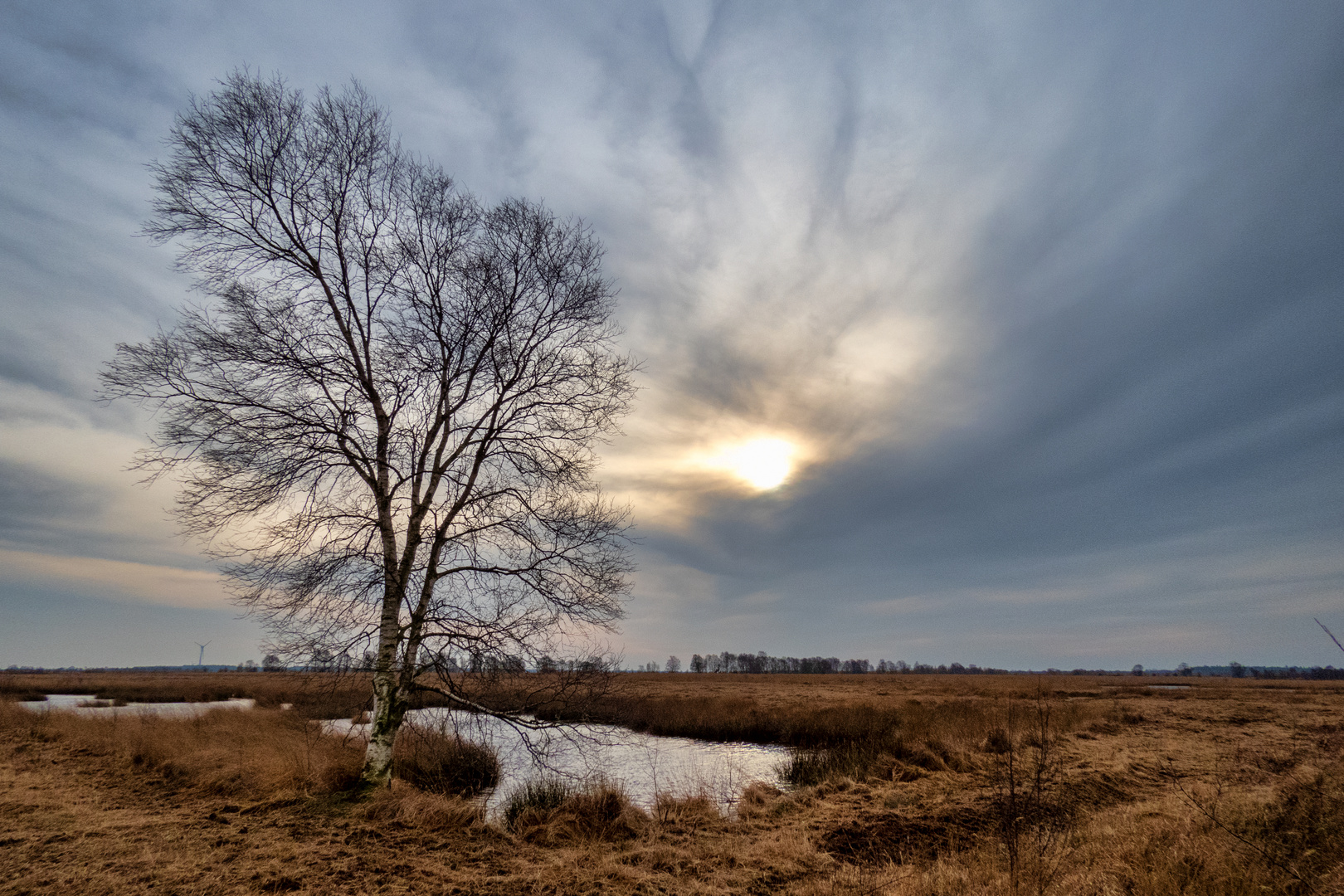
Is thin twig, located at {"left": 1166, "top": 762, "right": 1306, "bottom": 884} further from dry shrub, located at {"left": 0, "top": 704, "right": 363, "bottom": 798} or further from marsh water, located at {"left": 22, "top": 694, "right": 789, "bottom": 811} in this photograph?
dry shrub, located at {"left": 0, "top": 704, "right": 363, "bottom": 798}

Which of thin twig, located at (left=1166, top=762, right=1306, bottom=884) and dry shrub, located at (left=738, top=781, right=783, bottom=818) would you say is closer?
thin twig, located at (left=1166, top=762, right=1306, bottom=884)

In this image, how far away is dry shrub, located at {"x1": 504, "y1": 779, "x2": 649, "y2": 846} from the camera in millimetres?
8078

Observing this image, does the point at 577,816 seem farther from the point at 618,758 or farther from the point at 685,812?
the point at 618,758

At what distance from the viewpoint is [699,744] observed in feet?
74.2

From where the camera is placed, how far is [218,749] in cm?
1062

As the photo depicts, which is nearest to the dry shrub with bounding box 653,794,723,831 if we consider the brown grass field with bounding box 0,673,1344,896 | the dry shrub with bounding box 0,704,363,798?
the brown grass field with bounding box 0,673,1344,896

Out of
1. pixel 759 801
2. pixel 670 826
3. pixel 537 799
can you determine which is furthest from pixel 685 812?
pixel 537 799

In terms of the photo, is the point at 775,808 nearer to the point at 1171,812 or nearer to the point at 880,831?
the point at 880,831

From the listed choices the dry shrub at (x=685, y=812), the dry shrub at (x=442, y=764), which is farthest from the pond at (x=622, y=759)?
the dry shrub at (x=685, y=812)

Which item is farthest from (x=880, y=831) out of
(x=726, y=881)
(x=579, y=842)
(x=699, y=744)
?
(x=699, y=744)

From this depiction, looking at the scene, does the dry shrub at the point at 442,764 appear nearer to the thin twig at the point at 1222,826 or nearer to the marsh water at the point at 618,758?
→ the marsh water at the point at 618,758

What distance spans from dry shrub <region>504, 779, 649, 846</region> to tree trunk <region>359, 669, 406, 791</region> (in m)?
2.22

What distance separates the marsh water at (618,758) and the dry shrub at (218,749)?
64 cm

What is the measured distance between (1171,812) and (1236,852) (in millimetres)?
2442
